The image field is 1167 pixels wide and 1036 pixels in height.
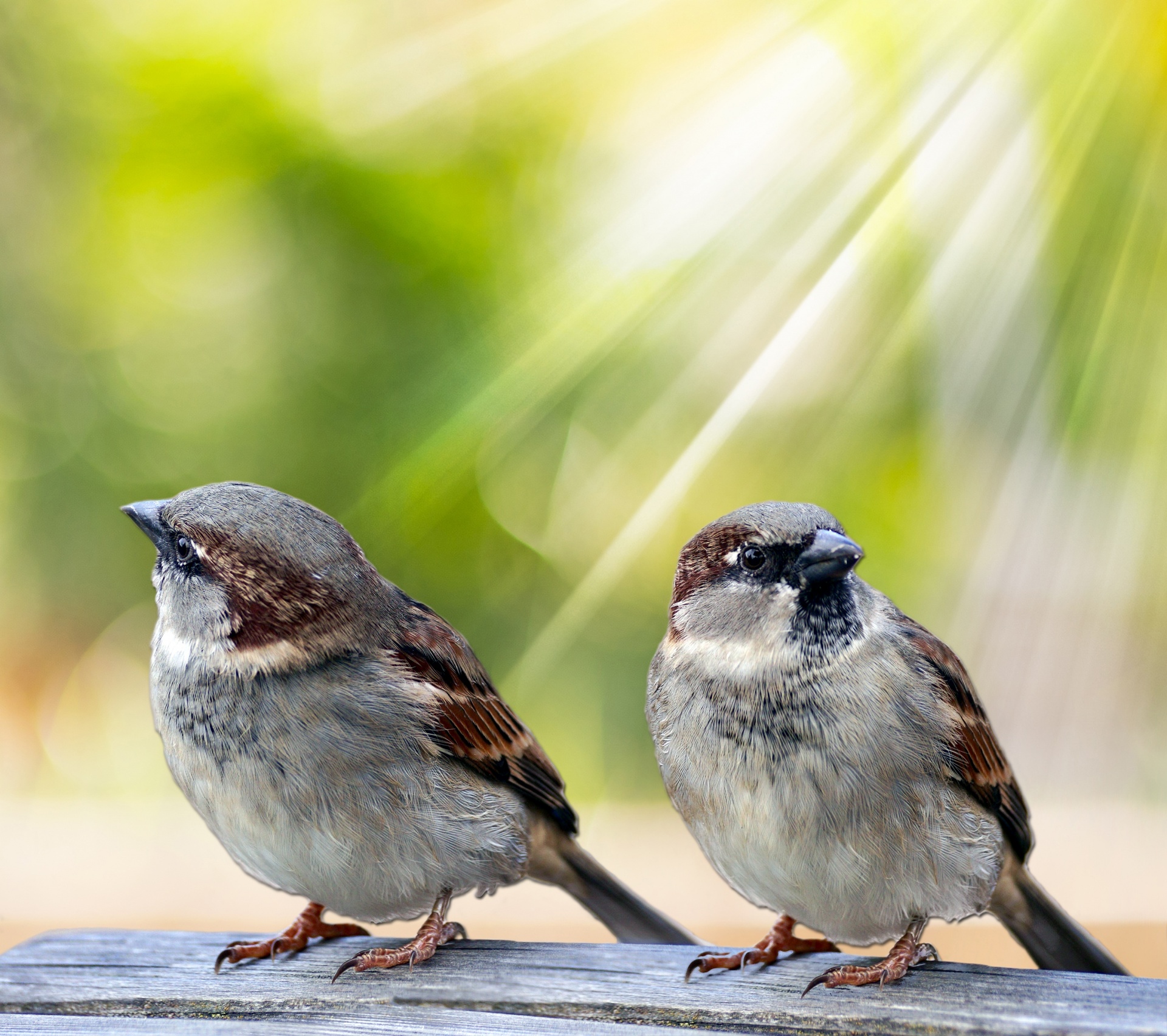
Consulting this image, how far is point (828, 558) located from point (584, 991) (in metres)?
0.67

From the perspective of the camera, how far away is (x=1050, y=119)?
3062 mm

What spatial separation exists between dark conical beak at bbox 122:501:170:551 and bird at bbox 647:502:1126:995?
72 cm

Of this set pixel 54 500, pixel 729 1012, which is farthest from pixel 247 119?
pixel 729 1012

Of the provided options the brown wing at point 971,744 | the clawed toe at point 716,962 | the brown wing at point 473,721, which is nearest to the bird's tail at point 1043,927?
the brown wing at point 971,744

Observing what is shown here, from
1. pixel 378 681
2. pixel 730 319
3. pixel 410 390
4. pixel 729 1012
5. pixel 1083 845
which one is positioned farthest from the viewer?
pixel 410 390

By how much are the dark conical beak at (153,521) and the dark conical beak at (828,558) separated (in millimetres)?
864

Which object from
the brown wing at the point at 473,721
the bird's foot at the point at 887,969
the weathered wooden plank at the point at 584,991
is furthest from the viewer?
the brown wing at the point at 473,721

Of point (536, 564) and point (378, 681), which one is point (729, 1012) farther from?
point (536, 564)

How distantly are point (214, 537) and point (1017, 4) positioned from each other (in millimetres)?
2658

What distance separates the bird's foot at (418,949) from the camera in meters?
1.63

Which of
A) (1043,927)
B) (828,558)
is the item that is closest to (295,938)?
(828,558)

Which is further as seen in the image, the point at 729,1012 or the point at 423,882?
the point at 423,882

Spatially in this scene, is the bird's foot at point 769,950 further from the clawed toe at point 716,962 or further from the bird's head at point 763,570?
the bird's head at point 763,570

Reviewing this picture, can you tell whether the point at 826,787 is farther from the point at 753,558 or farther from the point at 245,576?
the point at 245,576
